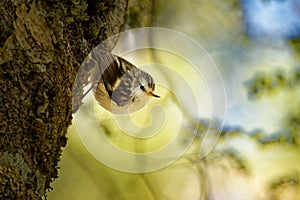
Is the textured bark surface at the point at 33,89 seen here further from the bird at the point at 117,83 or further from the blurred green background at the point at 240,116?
the blurred green background at the point at 240,116

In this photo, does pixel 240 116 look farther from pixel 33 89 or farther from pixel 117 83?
pixel 33 89

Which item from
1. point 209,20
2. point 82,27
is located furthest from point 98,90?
point 209,20

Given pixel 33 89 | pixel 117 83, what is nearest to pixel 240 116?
pixel 117 83

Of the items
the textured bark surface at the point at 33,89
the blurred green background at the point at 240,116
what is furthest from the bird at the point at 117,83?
the blurred green background at the point at 240,116

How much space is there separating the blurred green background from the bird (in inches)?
21.3

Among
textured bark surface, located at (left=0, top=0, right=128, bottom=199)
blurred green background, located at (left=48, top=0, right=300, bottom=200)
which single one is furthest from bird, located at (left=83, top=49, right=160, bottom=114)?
blurred green background, located at (left=48, top=0, right=300, bottom=200)

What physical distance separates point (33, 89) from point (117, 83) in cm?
48

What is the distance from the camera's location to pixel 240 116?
81.7 inches

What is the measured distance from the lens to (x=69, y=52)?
2.67ft

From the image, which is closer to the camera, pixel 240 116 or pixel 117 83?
pixel 117 83

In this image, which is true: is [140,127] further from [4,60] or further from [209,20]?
[4,60]

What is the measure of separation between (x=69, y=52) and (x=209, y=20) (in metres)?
1.42

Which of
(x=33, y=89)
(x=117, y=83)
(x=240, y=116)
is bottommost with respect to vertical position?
(x=33, y=89)

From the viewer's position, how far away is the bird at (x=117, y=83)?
104 cm
